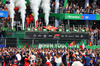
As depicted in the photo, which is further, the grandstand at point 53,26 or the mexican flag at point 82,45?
the grandstand at point 53,26

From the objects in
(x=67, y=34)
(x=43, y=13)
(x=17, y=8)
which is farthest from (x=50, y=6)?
(x=67, y=34)

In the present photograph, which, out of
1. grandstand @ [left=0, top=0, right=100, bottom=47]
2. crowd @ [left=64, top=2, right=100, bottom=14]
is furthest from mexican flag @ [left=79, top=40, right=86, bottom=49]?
crowd @ [left=64, top=2, right=100, bottom=14]

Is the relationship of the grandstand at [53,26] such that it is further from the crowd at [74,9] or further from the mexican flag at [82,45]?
the mexican flag at [82,45]

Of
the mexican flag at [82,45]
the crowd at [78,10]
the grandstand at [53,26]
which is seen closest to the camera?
the mexican flag at [82,45]

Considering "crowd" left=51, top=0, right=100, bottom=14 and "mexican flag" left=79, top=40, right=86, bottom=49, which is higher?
"crowd" left=51, top=0, right=100, bottom=14

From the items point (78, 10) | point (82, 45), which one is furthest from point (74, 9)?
point (82, 45)

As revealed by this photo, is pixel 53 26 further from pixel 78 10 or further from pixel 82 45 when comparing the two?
pixel 82 45

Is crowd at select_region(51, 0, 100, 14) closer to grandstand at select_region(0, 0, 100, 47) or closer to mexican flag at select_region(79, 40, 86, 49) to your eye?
grandstand at select_region(0, 0, 100, 47)

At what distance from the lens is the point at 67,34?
3158 cm

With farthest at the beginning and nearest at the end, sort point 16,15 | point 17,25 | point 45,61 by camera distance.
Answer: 1. point 16,15
2. point 17,25
3. point 45,61

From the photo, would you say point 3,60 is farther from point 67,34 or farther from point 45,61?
point 67,34

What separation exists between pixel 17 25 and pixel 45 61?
21784 mm

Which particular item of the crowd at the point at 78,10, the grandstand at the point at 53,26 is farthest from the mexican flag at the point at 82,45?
the crowd at the point at 78,10

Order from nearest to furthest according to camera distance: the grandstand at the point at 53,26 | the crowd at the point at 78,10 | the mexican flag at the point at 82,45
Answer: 1. the mexican flag at the point at 82,45
2. the grandstand at the point at 53,26
3. the crowd at the point at 78,10
